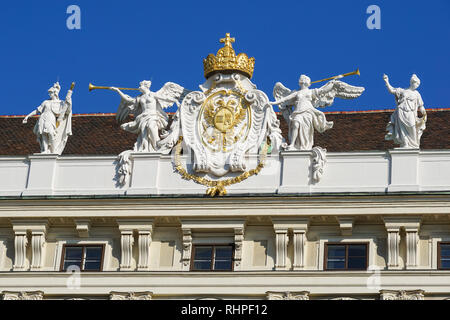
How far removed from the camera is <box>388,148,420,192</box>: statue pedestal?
38750mm

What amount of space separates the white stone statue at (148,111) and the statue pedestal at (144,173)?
26cm

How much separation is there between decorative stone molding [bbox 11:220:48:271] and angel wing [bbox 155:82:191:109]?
12.3 ft

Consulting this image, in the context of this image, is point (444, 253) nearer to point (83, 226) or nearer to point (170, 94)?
point (170, 94)

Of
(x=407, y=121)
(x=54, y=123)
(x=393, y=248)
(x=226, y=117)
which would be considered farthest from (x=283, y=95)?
(x=54, y=123)

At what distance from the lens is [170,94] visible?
40.9 metres

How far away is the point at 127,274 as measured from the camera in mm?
38844

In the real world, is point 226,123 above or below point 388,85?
below

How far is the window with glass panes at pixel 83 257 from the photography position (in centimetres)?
3941

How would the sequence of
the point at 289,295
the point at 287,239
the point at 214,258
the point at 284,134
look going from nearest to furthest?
the point at 289,295 < the point at 287,239 < the point at 214,258 < the point at 284,134

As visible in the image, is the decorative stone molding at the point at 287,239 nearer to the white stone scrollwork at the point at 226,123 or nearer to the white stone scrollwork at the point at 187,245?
the white stone scrollwork at the point at 226,123

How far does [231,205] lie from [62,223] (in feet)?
12.2

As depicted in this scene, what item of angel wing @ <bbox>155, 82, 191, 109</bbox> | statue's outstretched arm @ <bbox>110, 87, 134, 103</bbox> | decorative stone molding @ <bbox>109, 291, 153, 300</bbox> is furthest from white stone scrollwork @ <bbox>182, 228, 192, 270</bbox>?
statue's outstretched arm @ <bbox>110, 87, 134, 103</bbox>

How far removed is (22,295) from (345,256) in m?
6.82
